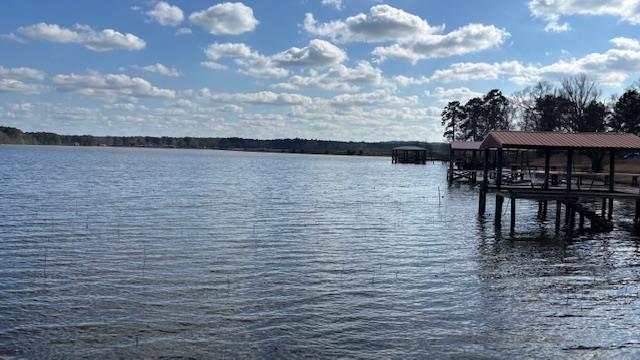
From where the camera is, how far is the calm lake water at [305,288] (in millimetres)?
10984

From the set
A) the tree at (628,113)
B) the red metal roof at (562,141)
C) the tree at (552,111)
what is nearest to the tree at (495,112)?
the tree at (552,111)

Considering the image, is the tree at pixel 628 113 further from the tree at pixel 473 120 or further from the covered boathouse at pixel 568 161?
the tree at pixel 473 120

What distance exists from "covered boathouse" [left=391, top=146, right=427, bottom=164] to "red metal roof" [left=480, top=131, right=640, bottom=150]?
99.8m

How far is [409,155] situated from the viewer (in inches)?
5591

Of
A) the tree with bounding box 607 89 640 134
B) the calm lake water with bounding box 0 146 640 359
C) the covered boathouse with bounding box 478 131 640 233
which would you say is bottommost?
the calm lake water with bounding box 0 146 640 359

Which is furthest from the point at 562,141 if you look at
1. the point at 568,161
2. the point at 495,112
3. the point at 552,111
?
the point at 495,112

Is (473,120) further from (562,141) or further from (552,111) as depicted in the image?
(562,141)

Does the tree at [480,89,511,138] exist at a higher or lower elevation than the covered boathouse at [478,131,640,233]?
higher

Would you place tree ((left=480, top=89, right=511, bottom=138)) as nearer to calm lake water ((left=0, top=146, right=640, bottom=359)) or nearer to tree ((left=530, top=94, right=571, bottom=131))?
tree ((left=530, top=94, right=571, bottom=131))

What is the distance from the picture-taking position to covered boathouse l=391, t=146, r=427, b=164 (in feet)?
431

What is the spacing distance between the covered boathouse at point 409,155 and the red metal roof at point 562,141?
3929 inches

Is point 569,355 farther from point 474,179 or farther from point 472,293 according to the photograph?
point 474,179

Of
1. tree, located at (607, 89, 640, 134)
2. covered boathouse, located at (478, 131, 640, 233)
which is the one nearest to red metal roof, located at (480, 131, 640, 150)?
covered boathouse, located at (478, 131, 640, 233)

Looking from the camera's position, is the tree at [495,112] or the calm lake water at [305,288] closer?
the calm lake water at [305,288]
